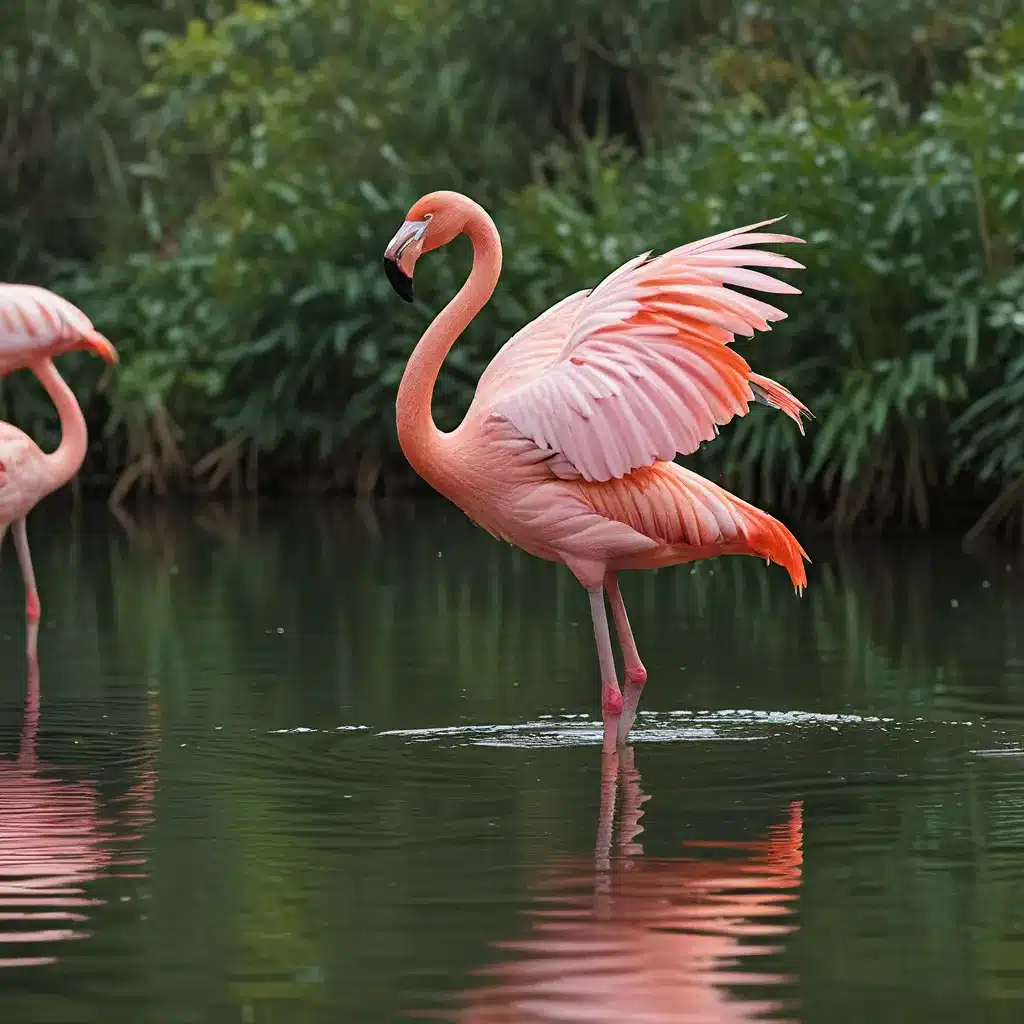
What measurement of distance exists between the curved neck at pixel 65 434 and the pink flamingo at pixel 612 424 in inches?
143

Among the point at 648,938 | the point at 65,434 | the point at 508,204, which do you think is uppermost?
the point at 508,204

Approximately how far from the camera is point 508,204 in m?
21.4

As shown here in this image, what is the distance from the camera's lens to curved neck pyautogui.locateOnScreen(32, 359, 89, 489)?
11.4 meters

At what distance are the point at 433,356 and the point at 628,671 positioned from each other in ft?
3.78

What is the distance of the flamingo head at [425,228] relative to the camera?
7934 mm

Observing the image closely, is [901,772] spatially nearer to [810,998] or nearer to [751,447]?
[810,998]

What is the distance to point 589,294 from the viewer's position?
8.99 metres

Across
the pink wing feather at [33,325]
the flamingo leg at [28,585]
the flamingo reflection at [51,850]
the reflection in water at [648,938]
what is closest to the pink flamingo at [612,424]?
the flamingo reflection at [51,850]

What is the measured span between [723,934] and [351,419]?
49.6ft

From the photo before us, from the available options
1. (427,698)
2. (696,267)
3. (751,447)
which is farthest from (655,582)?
(696,267)

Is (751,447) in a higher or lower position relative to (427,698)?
higher

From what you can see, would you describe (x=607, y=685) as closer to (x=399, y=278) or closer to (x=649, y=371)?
(x=649, y=371)

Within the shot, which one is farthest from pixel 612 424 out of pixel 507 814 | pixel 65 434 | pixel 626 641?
pixel 65 434

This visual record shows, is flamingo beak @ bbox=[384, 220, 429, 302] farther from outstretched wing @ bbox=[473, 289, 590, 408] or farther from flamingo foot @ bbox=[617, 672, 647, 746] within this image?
flamingo foot @ bbox=[617, 672, 647, 746]
